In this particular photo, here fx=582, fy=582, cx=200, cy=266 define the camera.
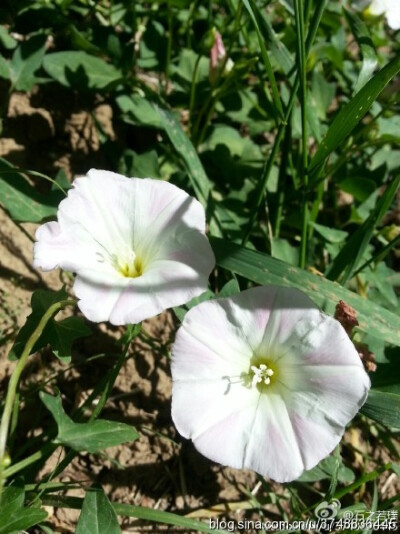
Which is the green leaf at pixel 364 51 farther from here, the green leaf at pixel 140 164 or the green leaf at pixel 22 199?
the green leaf at pixel 22 199

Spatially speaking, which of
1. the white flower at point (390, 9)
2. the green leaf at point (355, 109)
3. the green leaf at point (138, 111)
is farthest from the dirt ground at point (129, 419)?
the white flower at point (390, 9)

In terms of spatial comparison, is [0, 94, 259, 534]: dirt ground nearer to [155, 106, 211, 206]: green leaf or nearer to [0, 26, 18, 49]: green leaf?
[0, 26, 18, 49]: green leaf

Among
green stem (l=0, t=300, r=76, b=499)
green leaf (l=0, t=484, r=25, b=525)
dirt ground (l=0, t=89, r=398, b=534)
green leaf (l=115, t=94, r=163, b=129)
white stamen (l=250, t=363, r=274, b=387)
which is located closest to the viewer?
green stem (l=0, t=300, r=76, b=499)

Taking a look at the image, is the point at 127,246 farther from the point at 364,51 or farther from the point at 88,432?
the point at 364,51

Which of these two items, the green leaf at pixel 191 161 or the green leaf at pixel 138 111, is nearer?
the green leaf at pixel 191 161

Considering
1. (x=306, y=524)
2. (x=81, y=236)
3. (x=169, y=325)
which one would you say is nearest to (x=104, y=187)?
(x=81, y=236)

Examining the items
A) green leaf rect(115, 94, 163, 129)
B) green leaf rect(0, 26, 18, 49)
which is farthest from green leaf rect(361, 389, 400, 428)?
green leaf rect(0, 26, 18, 49)

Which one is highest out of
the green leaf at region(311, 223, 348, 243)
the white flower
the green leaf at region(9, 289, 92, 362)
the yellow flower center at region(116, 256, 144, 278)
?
the white flower
